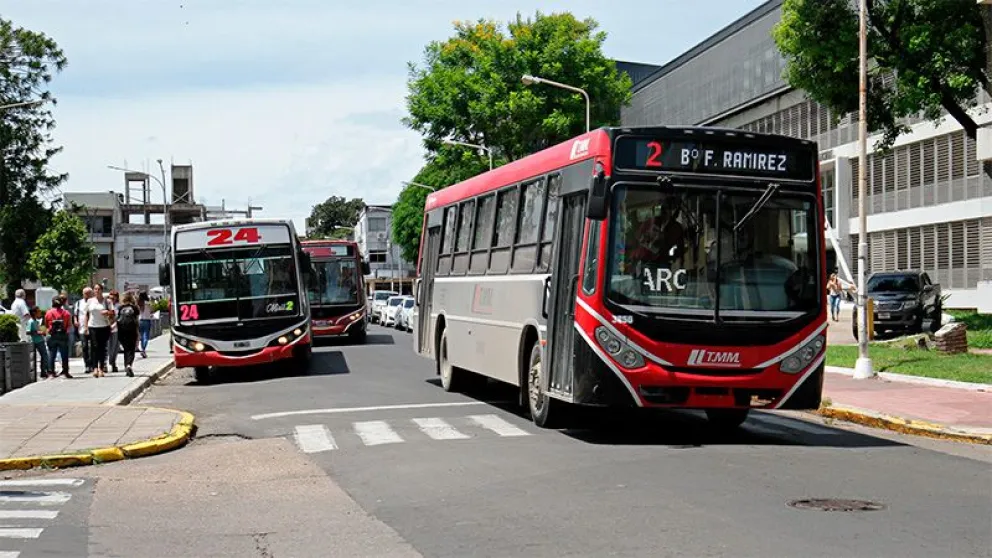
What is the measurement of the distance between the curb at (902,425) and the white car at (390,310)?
128ft

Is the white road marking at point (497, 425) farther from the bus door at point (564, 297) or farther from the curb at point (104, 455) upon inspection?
the curb at point (104, 455)

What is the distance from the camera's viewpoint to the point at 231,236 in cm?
2439

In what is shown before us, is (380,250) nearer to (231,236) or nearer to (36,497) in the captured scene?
(231,236)

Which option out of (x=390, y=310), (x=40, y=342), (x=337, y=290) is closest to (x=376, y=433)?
(x=40, y=342)

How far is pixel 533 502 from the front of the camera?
30.0 ft

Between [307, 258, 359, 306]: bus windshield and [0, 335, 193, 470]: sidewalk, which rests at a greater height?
[307, 258, 359, 306]: bus windshield

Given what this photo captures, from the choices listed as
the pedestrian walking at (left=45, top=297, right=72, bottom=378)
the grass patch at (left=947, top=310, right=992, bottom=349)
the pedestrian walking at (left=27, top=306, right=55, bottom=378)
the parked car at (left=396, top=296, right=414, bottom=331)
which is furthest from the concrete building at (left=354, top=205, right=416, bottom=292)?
the pedestrian walking at (left=45, top=297, right=72, bottom=378)

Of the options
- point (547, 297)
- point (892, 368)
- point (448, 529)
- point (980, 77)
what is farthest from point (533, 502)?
point (980, 77)

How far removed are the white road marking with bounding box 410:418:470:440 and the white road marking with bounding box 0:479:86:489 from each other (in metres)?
4.05

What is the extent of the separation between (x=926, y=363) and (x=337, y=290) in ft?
68.6

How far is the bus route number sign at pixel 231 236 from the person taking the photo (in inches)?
957

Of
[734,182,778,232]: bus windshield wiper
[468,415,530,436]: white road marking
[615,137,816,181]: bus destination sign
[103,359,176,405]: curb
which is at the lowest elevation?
[103,359,176,405]: curb

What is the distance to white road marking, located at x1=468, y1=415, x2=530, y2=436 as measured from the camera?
13805 millimetres

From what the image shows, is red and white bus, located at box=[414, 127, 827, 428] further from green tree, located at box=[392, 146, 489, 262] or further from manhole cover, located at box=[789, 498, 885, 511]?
green tree, located at box=[392, 146, 489, 262]
